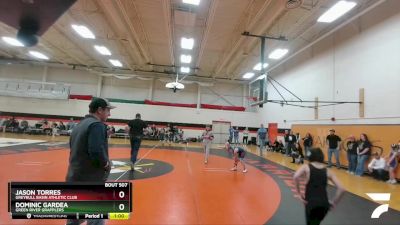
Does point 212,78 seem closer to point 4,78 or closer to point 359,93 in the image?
point 359,93

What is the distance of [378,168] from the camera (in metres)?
7.09

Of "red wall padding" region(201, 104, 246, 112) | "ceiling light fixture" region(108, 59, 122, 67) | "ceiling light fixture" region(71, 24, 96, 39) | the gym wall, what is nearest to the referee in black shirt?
the gym wall

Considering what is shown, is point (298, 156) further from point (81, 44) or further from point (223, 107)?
point (223, 107)

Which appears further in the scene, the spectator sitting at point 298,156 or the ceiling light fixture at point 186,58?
the ceiling light fixture at point 186,58

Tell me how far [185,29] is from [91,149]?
10.3m

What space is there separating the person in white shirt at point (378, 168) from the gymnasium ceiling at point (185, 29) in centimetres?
551

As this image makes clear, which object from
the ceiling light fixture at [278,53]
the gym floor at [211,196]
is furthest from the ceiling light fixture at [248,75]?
the gym floor at [211,196]

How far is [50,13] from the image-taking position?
3.57 ft

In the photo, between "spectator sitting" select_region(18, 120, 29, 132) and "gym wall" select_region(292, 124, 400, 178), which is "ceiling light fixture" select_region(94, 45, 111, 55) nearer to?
"spectator sitting" select_region(18, 120, 29, 132)

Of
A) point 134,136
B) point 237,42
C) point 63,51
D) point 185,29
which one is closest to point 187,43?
point 185,29

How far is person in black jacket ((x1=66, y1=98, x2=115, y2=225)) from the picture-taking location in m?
2.12
